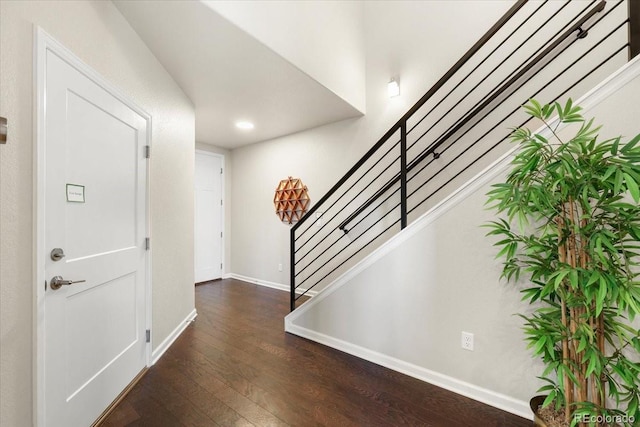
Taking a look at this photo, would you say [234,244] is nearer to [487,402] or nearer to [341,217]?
[341,217]

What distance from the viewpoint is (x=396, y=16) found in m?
3.22

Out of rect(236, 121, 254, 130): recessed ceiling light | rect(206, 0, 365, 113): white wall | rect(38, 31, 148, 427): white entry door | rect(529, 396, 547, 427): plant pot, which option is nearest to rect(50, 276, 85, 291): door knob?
rect(38, 31, 148, 427): white entry door

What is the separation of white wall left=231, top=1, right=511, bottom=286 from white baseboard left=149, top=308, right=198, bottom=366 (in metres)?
1.61

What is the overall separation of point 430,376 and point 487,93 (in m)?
2.63

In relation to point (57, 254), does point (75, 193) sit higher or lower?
higher

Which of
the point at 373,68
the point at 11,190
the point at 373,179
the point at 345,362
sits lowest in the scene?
the point at 345,362

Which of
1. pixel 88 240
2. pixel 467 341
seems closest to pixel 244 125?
pixel 88 240

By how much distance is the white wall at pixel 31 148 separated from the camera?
1116 millimetres

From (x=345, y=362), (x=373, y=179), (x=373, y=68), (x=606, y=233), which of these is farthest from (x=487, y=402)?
(x=373, y=68)

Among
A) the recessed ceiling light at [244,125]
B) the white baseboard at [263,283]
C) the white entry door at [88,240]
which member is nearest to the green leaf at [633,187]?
the white entry door at [88,240]

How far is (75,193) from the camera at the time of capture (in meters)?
1.47

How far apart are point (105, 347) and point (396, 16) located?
4237mm

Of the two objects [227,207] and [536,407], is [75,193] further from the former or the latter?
[227,207]

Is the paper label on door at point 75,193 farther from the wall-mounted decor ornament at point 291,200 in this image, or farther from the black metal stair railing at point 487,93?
the wall-mounted decor ornament at point 291,200
